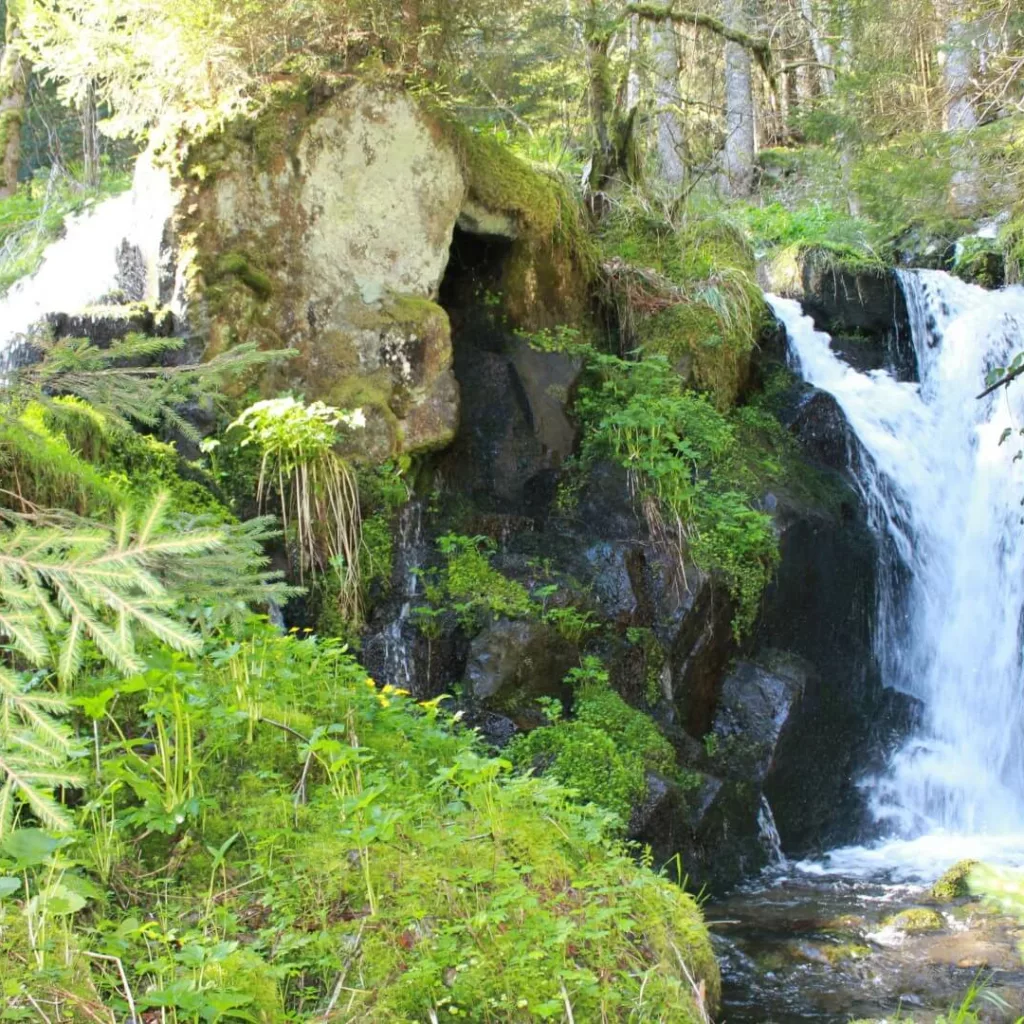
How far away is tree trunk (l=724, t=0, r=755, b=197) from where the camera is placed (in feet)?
58.6

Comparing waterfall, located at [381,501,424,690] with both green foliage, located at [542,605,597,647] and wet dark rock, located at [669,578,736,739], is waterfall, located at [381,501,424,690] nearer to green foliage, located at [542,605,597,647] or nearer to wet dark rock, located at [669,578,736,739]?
green foliage, located at [542,605,597,647]

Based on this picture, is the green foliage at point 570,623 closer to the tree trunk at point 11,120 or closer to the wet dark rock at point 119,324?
the wet dark rock at point 119,324

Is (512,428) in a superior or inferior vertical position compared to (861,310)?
inferior

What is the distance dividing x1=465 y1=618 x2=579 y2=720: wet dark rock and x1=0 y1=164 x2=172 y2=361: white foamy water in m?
3.50

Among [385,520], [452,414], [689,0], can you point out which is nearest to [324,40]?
[452,414]

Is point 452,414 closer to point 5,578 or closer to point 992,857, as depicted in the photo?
point 992,857

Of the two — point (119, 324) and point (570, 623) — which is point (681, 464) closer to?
point (570, 623)

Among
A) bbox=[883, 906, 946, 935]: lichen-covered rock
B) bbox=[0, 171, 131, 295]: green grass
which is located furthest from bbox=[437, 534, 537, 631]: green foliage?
bbox=[0, 171, 131, 295]: green grass

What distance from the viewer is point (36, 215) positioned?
1301 centimetres

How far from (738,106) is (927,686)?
12424 mm

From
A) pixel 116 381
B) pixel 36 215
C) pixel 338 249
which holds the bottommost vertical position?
pixel 116 381

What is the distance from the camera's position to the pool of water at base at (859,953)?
4.80m

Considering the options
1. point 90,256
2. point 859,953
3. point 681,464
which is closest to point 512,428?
point 681,464

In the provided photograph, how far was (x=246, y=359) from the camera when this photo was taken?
142 inches
